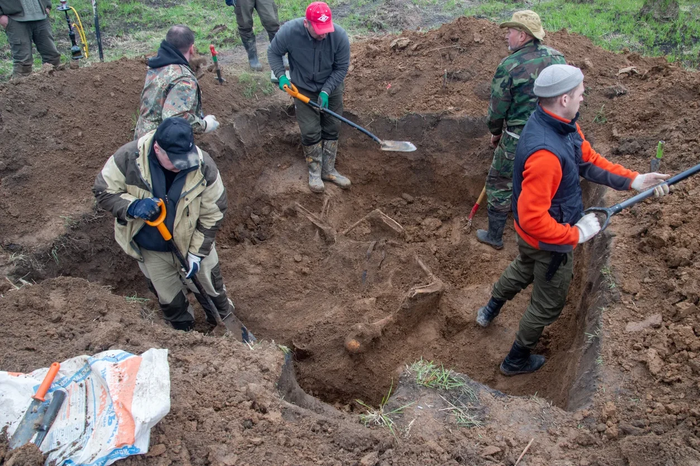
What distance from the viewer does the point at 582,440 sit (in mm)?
2396

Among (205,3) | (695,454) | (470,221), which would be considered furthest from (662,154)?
(205,3)

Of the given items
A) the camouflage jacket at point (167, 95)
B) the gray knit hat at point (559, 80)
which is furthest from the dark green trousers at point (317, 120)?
the gray knit hat at point (559, 80)

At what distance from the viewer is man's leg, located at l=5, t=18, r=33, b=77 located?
19.5 feet

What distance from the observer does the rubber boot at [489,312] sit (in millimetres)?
3787

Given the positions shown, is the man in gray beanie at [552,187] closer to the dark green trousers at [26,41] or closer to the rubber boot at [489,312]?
the rubber boot at [489,312]

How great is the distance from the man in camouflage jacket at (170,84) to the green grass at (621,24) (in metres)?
6.57

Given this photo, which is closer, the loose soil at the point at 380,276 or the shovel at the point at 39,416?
the shovel at the point at 39,416

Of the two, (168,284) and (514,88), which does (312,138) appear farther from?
(168,284)

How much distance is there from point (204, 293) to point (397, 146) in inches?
110

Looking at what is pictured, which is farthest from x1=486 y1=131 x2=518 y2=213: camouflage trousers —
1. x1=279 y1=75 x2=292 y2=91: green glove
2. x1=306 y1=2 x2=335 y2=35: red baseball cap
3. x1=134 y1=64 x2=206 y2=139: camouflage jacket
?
x1=134 y1=64 x2=206 y2=139: camouflage jacket

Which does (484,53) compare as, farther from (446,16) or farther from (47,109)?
(47,109)

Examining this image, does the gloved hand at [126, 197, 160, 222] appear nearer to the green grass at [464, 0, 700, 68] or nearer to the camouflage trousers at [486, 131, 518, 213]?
the camouflage trousers at [486, 131, 518, 213]

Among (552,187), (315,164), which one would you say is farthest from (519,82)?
(315,164)

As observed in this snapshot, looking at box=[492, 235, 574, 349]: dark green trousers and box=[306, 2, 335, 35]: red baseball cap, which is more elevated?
box=[306, 2, 335, 35]: red baseball cap
